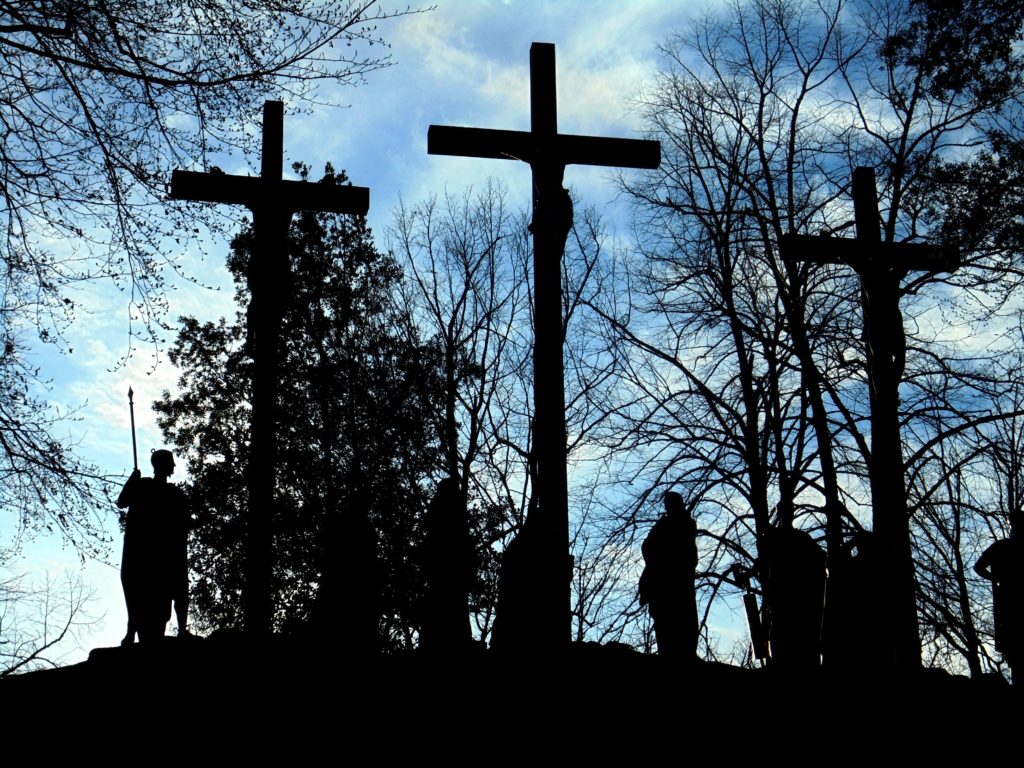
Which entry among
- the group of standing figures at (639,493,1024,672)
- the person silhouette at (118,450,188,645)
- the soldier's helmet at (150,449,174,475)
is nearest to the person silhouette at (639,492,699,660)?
the group of standing figures at (639,493,1024,672)

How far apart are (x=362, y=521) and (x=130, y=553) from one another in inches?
82.0

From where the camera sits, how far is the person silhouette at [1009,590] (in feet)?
30.4

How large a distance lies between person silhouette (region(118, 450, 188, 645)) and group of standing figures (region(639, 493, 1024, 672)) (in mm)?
3887

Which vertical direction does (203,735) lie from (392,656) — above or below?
below

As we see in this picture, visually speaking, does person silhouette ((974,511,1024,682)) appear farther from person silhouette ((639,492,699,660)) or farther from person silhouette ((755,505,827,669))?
person silhouette ((639,492,699,660))

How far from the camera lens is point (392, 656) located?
7.00 metres

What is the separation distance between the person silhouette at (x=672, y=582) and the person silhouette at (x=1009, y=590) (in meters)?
2.55

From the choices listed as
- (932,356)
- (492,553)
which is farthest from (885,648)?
(492,553)

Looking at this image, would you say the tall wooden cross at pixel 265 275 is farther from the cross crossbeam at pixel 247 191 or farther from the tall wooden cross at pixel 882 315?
the tall wooden cross at pixel 882 315

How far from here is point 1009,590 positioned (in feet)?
31.1

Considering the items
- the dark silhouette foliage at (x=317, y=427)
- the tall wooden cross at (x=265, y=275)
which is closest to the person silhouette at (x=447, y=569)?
the tall wooden cross at (x=265, y=275)

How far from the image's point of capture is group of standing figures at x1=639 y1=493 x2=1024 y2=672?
912 centimetres

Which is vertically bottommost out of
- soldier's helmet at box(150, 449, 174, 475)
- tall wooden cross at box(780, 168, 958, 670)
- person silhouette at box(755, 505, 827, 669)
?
person silhouette at box(755, 505, 827, 669)

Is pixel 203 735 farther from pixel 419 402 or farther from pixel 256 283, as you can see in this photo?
pixel 419 402
